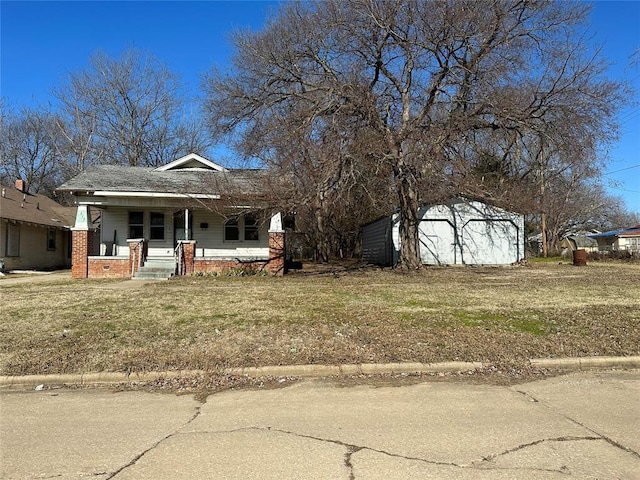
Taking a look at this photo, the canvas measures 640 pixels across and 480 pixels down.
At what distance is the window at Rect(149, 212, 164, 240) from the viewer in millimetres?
20766

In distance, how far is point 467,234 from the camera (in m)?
24.5

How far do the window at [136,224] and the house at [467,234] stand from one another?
A: 11.6 metres

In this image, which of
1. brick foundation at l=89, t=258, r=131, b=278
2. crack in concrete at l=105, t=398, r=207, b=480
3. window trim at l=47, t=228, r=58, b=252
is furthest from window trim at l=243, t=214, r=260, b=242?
crack in concrete at l=105, t=398, r=207, b=480

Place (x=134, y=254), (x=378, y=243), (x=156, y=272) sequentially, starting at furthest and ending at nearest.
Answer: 1. (x=378, y=243)
2. (x=134, y=254)
3. (x=156, y=272)

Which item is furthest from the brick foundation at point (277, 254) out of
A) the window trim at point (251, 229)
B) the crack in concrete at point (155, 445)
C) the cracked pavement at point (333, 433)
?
the crack in concrete at point (155, 445)

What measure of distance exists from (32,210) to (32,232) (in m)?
1.85

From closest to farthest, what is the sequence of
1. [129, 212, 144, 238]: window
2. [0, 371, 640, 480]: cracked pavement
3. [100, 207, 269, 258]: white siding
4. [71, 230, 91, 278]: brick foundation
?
[0, 371, 640, 480]: cracked pavement < [71, 230, 91, 278]: brick foundation < [100, 207, 269, 258]: white siding < [129, 212, 144, 238]: window

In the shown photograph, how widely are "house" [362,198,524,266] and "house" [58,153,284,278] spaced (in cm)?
761

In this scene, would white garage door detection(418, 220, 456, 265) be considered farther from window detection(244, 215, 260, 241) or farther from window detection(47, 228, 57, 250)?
window detection(47, 228, 57, 250)

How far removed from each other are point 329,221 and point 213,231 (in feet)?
37.0

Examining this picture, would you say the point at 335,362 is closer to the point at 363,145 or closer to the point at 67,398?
the point at 67,398

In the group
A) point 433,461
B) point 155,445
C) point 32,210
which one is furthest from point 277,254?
point 32,210

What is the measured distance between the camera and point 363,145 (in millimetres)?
15984

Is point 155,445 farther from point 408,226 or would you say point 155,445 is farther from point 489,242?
point 489,242
